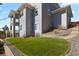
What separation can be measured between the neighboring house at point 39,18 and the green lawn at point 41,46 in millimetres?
112

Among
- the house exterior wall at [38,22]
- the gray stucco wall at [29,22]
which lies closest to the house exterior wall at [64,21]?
the house exterior wall at [38,22]

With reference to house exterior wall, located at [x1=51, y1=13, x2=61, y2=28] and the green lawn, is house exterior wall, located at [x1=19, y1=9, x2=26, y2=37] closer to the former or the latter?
the green lawn

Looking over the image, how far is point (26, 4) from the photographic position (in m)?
4.42

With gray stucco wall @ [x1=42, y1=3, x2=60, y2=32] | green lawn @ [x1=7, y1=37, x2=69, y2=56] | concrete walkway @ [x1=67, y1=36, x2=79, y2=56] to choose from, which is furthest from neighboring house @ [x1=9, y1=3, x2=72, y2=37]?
concrete walkway @ [x1=67, y1=36, x2=79, y2=56]

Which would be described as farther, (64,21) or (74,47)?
(64,21)

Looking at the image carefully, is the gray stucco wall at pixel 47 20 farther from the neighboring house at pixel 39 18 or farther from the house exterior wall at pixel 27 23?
the house exterior wall at pixel 27 23

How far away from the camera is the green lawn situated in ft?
14.3

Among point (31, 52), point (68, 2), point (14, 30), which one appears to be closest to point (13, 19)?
point (14, 30)

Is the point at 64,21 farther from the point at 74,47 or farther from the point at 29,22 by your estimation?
the point at 29,22

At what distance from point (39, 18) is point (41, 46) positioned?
461mm

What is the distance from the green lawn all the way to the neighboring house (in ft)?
0.37

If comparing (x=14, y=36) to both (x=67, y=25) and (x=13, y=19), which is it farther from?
(x=67, y=25)

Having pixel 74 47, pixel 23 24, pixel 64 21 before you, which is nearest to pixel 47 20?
pixel 64 21

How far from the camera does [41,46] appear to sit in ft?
14.5
